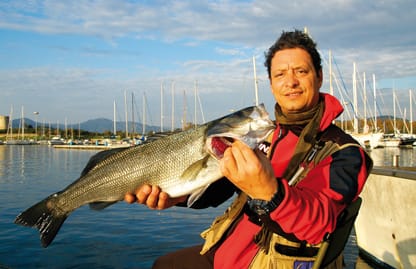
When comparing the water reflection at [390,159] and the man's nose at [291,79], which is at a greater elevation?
the man's nose at [291,79]

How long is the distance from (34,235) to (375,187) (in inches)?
414

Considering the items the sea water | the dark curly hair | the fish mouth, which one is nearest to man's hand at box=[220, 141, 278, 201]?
the fish mouth

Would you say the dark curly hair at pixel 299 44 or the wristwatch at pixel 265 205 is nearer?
the wristwatch at pixel 265 205

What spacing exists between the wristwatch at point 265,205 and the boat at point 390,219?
Answer: 4874mm

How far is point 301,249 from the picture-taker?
9.29ft

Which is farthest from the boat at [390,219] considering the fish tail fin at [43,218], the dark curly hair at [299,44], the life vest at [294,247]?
the fish tail fin at [43,218]

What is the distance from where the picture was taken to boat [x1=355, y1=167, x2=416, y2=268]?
6441mm

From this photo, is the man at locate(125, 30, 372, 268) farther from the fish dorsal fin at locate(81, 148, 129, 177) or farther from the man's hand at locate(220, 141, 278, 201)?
the fish dorsal fin at locate(81, 148, 129, 177)

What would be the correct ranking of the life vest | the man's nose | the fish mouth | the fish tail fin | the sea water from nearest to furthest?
the life vest, the fish mouth, the man's nose, the fish tail fin, the sea water

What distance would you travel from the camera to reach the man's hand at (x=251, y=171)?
2.28m

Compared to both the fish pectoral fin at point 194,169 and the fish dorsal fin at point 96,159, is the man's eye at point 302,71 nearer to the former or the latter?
the fish pectoral fin at point 194,169

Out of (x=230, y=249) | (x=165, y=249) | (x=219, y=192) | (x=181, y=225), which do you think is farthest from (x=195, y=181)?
(x=181, y=225)

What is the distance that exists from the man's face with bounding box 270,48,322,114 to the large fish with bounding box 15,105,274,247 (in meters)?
0.52

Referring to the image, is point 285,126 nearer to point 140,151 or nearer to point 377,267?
point 140,151
